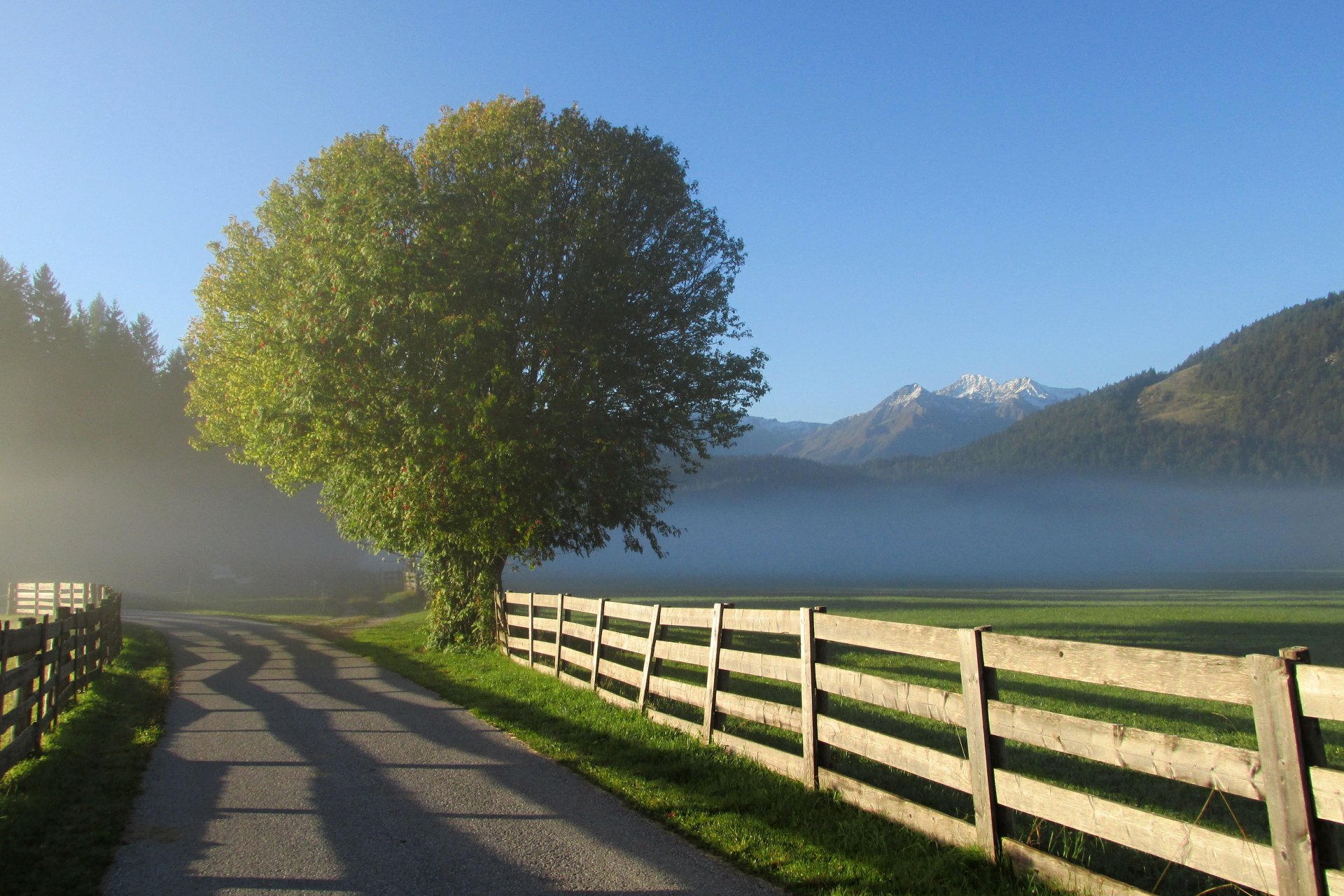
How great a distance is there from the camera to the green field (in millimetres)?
5246

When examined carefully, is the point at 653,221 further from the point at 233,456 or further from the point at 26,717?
the point at 26,717

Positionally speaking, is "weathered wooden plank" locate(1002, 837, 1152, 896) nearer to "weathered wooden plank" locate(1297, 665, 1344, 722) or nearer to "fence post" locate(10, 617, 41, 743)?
"weathered wooden plank" locate(1297, 665, 1344, 722)

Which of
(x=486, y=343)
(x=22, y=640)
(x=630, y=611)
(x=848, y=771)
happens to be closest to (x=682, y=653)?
(x=630, y=611)

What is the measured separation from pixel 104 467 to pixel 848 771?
221 ft

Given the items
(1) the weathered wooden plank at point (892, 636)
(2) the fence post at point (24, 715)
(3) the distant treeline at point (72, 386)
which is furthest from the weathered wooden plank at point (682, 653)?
(3) the distant treeline at point (72, 386)

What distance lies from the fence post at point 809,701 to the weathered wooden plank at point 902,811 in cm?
12

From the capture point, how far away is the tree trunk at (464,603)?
19.2 metres

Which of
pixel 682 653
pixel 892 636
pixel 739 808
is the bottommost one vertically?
pixel 739 808

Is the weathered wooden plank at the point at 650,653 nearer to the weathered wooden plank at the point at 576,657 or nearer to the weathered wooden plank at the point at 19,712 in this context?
the weathered wooden plank at the point at 576,657

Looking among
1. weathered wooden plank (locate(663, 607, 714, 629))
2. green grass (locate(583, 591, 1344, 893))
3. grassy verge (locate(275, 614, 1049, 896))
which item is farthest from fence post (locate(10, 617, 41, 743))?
green grass (locate(583, 591, 1344, 893))

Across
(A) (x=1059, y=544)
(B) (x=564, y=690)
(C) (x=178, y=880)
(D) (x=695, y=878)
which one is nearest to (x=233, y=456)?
(B) (x=564, y=690)

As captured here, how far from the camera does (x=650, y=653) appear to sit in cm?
1012

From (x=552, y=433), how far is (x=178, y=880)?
12731 mm

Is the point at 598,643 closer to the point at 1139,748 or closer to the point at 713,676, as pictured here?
the point at 713,676
